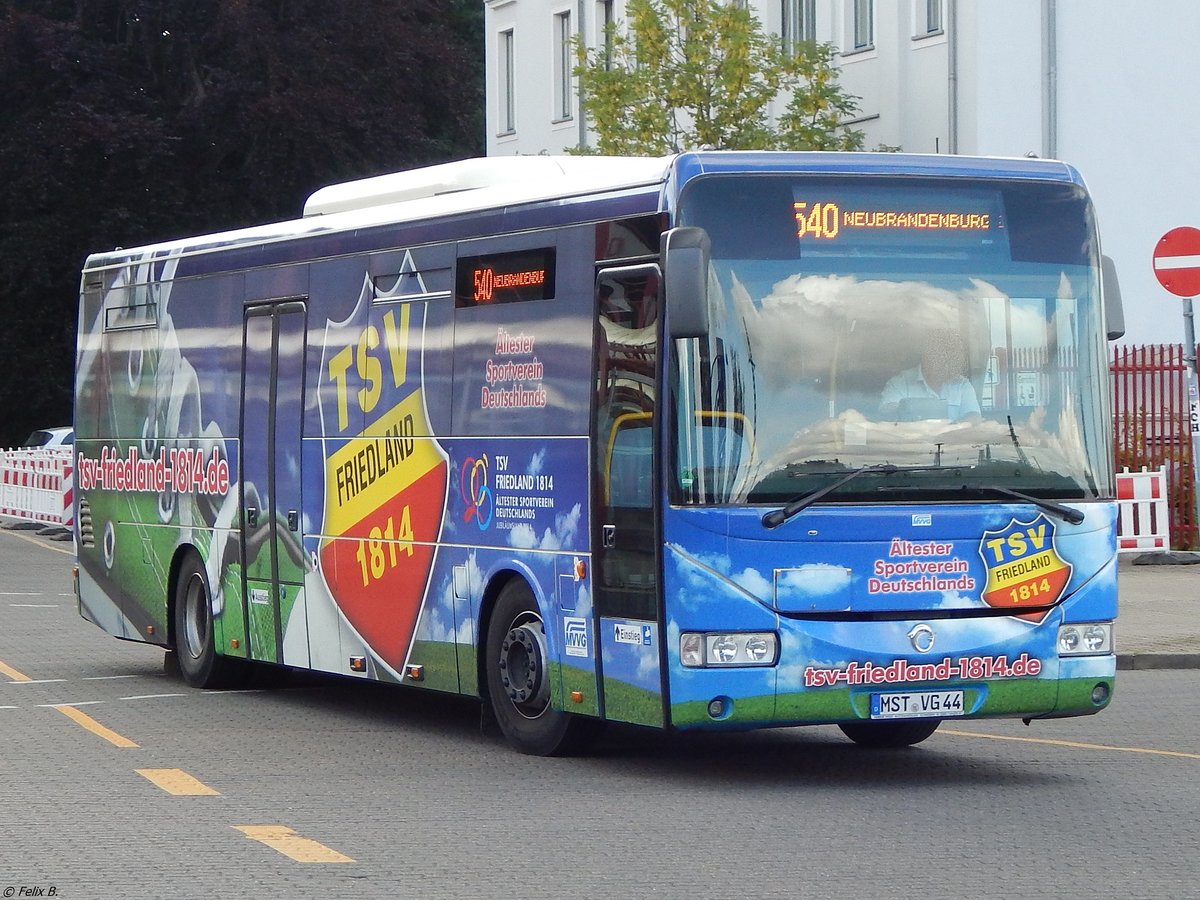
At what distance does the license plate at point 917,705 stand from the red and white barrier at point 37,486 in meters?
27.0

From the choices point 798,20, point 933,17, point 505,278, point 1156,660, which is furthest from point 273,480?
point 798,20

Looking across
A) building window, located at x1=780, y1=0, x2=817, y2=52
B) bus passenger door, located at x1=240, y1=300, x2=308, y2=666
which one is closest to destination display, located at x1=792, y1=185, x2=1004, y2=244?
bus passenger door, located at x1=240, y1=300, x2=308, y2=666

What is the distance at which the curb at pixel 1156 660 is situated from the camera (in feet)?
56.4

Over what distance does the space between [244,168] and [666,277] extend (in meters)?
36.2

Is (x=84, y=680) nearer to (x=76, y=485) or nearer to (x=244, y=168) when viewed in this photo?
(x=76, y=485)

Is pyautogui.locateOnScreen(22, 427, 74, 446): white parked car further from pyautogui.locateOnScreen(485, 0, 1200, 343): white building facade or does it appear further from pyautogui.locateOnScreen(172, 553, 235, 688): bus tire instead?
pyautogui.locateOnScreen(172, 553, 235, 688): bus tire

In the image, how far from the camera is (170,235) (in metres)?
46.5

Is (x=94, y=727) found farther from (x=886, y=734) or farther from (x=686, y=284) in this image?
(x=686, y=284)

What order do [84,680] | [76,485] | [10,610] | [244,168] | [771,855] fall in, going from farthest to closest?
[244,168] < [10,610] < [76,485] < [84,680] < [771,855]

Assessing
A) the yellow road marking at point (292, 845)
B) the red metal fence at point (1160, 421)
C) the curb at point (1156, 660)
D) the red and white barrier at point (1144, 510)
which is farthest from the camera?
the red metal fence at point (1160, 421)

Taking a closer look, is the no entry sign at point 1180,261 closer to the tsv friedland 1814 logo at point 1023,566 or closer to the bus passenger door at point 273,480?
the bus passenger door at point 273,480

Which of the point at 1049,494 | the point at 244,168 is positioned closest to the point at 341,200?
the point at 1049,494

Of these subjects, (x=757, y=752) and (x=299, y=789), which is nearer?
(x=299, y=789)

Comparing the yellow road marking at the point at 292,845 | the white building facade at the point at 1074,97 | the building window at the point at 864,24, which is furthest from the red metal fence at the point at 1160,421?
the yellow road marking at the point at 292,845
